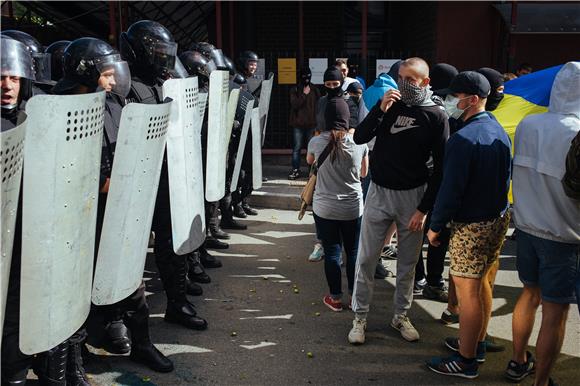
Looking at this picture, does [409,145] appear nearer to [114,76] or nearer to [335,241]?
[335,241]

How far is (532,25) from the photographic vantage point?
9.55 metres

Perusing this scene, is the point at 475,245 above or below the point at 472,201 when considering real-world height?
below

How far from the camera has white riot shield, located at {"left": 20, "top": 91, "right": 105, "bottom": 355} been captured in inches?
86.0

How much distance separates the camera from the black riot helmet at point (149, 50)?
3.85 meters

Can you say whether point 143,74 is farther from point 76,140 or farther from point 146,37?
point 76,140

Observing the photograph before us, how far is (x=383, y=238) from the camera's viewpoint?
391 centimetres

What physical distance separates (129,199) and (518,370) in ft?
8.05

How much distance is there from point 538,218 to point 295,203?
510 cm

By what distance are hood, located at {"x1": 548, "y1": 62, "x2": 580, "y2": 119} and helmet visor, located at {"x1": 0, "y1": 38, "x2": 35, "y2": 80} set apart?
Result: 8.82ft

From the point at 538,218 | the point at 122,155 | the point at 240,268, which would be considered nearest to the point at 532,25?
the point at 240,268

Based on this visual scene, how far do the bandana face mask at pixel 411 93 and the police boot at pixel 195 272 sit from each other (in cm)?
243

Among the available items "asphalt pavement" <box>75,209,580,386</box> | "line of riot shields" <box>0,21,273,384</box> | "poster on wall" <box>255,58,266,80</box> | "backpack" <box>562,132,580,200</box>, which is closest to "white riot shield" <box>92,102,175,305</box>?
"line of riot shields" <box>0,21,273,384</box>

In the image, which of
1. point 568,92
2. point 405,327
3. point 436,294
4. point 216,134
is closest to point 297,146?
point 436,294

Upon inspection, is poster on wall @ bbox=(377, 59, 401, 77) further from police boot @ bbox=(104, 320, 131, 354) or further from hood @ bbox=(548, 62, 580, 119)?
police boot @ bbox=(104, 320, 131, 354)
